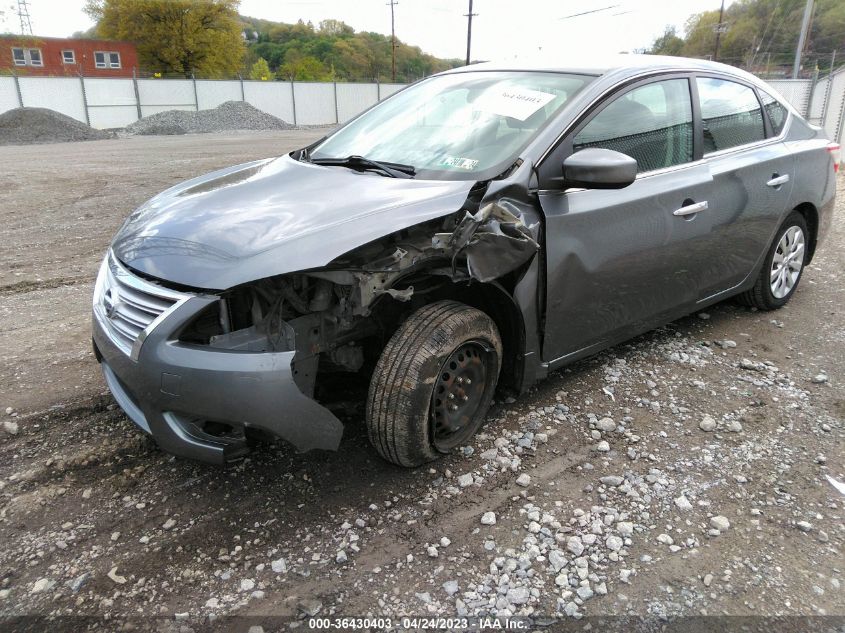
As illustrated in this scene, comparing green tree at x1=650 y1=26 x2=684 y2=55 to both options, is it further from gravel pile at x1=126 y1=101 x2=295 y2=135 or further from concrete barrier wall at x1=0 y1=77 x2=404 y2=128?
gravel pile at x1=126 y1=101 x2=295 y2=135

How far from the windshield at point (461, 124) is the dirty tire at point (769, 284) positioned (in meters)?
2.15

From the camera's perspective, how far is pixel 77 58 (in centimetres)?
5434

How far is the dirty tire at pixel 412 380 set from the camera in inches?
102

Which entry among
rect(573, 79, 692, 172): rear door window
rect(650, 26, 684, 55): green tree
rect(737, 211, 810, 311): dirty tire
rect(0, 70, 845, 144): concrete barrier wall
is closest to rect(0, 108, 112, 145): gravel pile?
rect(0, 70, 845, 144): concrete barrier wall

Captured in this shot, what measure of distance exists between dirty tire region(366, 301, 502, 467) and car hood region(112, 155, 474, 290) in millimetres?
448

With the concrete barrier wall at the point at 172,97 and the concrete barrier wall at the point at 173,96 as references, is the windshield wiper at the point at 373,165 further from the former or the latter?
the concrete barrier wall at the point at 172,97

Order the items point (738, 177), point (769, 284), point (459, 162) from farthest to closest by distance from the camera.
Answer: point (769, 284) → point (738, 177) → point (459, 162)

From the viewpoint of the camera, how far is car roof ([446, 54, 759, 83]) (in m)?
3.36

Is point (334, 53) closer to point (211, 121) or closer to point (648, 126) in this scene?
point (211, 121)

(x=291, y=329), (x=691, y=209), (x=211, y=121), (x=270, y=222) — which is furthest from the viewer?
(x=211, y=121)

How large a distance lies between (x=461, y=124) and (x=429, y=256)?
1.00 meters

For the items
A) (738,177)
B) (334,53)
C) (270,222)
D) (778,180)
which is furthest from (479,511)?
(334,53)

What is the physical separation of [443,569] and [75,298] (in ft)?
13.6

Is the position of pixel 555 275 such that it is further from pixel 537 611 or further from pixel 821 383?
pixel 821 383
